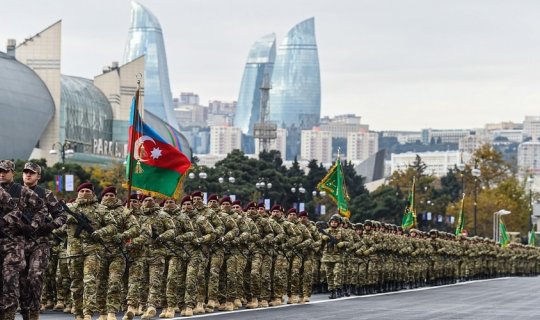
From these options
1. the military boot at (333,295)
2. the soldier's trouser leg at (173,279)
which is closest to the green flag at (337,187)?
the military boot at (333,295)

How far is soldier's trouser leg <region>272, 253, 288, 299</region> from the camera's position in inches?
1067

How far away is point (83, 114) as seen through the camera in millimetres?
134875

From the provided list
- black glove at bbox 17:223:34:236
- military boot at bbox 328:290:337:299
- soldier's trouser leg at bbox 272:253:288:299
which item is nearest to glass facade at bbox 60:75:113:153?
military boot at bbox 328:290:337:299

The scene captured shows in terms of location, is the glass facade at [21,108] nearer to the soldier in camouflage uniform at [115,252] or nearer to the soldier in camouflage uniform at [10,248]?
the soldier in camouflage uniform at [115,252]

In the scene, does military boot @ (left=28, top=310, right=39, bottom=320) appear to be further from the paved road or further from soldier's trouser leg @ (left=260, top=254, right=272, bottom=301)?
soldier's trouser leg @ (left=260, top=254, right=272, bottom=301)

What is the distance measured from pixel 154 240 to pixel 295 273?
21.5 ft

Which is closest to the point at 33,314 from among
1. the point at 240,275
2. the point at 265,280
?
the point at 240,275

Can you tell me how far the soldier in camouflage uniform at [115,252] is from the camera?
2012 cm

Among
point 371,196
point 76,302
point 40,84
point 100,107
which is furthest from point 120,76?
point 76,302

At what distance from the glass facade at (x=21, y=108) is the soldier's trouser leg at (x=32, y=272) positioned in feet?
329

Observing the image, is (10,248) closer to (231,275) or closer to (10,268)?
(10,268)

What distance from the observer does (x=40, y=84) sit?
12425 cm

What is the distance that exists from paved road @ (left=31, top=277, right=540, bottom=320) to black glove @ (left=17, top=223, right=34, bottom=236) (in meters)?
5.34

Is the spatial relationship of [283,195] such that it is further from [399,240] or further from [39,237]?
[39,237]
